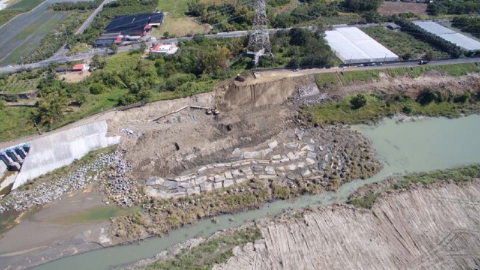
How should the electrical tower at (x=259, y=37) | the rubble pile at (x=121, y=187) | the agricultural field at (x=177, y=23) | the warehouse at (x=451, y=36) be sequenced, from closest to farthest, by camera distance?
1. the rubble pile at (x=121, y=187)
2. the electrical tower at (x=259, y=37)
3. the warehouse at (x=451, y=36)
4. the agricultural field at (x=177, y=23)

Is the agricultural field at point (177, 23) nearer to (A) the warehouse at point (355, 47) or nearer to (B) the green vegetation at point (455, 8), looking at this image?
(A) the warehouse at point (355, 47)

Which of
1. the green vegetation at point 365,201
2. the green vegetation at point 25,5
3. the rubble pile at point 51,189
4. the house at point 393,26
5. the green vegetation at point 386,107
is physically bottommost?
the green vegetation at point 365,201

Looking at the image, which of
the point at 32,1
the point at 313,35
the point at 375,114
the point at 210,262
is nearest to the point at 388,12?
the point at 313,35

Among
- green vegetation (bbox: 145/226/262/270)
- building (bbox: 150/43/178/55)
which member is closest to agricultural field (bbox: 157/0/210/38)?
building (bbox: 150/43/178/55)

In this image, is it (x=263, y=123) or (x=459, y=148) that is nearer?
(x=459, y=148)


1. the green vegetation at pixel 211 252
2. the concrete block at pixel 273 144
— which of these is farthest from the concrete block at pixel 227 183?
the concrete block at pixel 273 144

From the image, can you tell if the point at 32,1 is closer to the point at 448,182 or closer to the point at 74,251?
the point at 74,251

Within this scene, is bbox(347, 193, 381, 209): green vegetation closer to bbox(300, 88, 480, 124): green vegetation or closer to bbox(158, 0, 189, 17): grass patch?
bbox(300, 88, 480, 124): green vegetation

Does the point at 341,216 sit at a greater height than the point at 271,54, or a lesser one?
lesser
